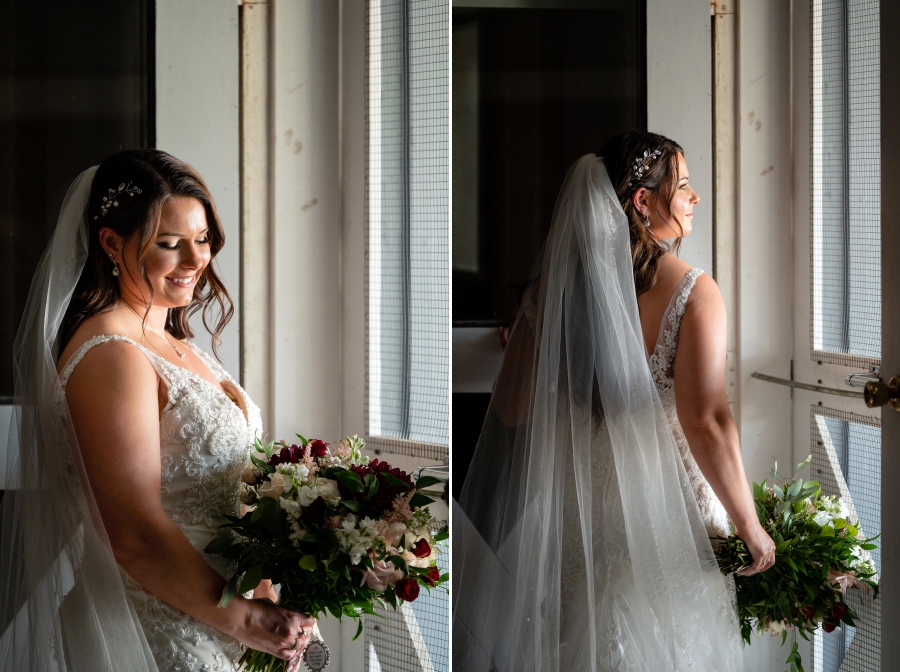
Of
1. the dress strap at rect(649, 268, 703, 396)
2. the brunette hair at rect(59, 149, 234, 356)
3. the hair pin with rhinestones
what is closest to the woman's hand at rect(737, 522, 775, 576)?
the dress strap at rect(649, 268, 703, 396)

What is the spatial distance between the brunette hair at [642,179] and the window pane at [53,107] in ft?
2.60

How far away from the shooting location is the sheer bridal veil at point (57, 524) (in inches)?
38.4

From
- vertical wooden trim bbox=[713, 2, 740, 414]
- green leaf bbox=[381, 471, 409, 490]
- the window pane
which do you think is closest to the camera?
vertical wooden trim bbox=[713, 2, 740, 414]

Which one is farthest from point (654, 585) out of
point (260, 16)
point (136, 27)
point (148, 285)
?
point (136, 27)

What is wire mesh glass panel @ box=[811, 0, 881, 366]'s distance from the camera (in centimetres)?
96

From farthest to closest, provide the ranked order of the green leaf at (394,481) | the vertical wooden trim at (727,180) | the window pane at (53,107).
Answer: the window pane at (53,107) → the green leaf at (394,481) → the vertical wooden trim at (727,180)

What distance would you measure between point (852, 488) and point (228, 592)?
995mm

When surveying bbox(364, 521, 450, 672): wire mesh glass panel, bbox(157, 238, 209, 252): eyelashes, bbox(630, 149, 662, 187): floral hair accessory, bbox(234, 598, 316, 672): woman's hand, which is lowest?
bbox(364, 521, 450, 672): wire mesh glass panel

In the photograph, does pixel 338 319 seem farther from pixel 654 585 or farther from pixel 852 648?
pixel 852 648

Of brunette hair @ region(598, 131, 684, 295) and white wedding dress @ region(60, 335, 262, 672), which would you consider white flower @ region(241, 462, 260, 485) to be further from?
brunette hair @ region(598, 131, 684, 295)

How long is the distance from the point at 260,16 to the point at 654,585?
107cm

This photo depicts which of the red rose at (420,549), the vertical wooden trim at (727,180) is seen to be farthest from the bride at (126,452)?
the vertical wooden trim at (727,180)

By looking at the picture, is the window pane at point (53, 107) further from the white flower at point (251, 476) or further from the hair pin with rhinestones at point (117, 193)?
the white flower at point (251, 476)

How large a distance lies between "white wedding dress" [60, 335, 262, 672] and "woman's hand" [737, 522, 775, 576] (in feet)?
2.55
